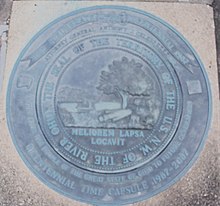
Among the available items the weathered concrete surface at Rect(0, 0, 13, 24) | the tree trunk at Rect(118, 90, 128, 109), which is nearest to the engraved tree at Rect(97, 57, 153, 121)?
the tree trunk at Rect(118, 90, 128, 109)

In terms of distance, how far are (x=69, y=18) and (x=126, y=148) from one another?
67cm

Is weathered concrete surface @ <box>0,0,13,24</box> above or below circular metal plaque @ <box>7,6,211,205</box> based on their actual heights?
above

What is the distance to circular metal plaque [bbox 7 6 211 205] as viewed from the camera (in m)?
1.84

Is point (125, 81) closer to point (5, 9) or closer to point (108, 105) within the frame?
point (108, 105)

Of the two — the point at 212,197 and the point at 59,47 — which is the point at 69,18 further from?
the point at 212,197

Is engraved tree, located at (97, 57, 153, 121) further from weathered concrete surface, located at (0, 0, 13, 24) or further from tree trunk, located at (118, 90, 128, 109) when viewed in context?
weathered concrete surface, located at (0, 0, 13, 24)

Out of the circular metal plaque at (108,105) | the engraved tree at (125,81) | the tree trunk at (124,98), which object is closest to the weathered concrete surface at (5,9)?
the circular metal plaque at (108,105)

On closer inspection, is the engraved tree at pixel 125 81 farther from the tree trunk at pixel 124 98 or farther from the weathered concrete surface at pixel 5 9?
the weathered concrete surface at pixel 5 9

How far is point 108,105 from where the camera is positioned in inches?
76.9

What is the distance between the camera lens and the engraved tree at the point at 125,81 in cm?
198

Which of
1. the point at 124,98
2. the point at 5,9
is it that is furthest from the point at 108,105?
the point at 5,9

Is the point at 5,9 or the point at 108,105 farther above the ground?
the point at 5,9

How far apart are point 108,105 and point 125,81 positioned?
137 mm

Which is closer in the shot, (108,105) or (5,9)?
(108,105)
